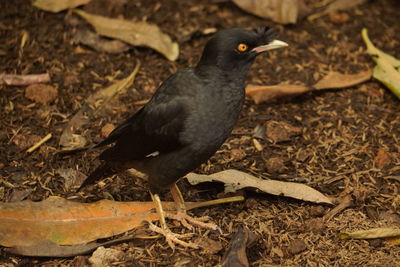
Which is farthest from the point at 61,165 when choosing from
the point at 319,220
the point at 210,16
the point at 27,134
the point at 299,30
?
the point at 299,30

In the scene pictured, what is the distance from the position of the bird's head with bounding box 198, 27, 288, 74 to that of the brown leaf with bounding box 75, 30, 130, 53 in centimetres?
221

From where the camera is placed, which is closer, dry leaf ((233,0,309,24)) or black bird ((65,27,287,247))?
black bird ((65,27,287,247))

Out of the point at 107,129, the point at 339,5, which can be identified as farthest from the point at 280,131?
the point at 339,5

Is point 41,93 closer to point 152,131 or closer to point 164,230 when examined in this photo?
point 152,131

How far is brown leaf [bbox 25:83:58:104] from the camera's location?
6148mm

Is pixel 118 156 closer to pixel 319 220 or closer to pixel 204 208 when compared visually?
pixel 204 208

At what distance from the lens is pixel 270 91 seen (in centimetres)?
619

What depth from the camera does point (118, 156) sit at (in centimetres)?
495

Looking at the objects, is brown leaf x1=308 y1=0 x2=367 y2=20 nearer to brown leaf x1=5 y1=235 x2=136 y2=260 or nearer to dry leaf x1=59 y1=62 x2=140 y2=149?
dry leaf x1=59 y1=62 x2=140 y2=149

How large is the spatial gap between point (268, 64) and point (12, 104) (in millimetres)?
2741

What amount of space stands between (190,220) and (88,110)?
5.96 ft

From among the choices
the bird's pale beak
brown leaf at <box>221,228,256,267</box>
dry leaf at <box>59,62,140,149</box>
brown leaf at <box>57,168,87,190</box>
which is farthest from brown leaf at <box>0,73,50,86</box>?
brown leaf at <box>221,228,256,267</box>

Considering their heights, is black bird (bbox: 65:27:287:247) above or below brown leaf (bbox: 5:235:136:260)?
above

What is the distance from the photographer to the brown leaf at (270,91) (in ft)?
20.3
